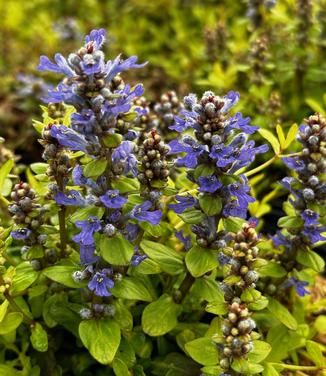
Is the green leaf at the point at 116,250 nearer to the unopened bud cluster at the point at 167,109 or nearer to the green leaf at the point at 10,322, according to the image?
the green leaf at the point at 10,322

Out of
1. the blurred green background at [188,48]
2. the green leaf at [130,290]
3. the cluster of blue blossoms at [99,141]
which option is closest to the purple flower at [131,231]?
the cluster of blue blossoms at [99,141]

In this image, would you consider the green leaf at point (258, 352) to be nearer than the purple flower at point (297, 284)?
Yes

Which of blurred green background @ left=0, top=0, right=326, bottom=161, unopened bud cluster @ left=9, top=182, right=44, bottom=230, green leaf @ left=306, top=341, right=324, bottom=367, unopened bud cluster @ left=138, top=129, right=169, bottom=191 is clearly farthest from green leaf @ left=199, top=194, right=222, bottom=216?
blurred green background @ left=0, top=0, right=326, bottom=161

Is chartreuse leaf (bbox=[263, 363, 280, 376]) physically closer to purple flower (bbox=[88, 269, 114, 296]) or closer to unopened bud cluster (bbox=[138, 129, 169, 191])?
purple flower (bbox=[88, 269, 114, 296])

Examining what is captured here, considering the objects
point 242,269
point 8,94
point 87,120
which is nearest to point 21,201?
point 87,120

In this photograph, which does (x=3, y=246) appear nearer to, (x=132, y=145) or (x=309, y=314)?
(x=132, y=145)

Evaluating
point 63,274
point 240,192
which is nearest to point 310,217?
point 240,192
